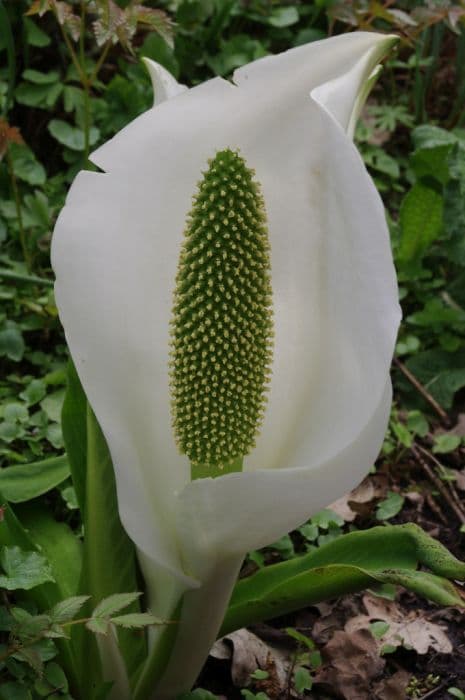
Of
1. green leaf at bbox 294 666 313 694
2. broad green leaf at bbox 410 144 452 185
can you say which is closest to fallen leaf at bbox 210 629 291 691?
green leaf at bbox 294 666 313 694

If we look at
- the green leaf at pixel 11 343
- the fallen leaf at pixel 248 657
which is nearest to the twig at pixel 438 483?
the fallen leaf at pixel 248 657

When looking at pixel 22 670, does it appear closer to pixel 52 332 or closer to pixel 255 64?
pixel 255 64

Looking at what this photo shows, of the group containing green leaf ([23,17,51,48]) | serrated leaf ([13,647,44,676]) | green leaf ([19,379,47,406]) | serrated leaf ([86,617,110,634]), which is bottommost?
green leaf ([19,379,47,406])

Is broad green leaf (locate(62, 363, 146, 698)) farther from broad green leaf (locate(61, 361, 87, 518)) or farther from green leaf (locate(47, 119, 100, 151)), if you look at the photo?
green leaf (locate(47, 119, 100, 151))

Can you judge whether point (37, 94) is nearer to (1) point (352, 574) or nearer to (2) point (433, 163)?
(2) point (433, 163)

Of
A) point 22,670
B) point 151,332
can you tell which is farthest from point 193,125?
point 22,670

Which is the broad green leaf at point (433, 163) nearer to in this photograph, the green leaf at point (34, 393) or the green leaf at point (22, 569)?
the green leaf at point (34, 393)

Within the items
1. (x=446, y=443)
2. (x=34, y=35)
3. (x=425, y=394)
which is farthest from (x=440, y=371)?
(x=34, y=35)
